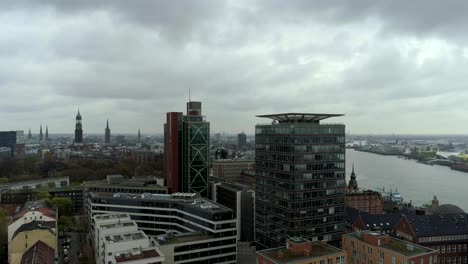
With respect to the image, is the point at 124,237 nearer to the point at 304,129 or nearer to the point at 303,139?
the point at 303,139

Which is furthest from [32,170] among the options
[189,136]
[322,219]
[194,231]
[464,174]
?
[464,174]

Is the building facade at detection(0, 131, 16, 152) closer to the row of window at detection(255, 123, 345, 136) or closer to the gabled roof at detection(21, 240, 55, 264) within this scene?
the gabled roof at detection(21, 240, 55, 264)

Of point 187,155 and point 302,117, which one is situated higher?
point 302,117

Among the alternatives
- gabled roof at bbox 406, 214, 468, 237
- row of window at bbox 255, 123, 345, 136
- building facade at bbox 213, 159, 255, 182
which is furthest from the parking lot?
building facade at bbox 213, 159, 255, 182

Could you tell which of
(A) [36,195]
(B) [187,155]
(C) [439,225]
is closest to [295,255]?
(C) [439,225]

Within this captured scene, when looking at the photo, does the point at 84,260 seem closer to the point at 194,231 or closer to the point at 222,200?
the point at 194,231

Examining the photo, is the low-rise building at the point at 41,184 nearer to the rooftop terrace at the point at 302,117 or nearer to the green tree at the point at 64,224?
the green tree at the point at 64,224

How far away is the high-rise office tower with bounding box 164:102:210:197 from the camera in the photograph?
51594 millimetres

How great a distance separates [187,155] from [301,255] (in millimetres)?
29435

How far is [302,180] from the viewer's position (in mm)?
33938

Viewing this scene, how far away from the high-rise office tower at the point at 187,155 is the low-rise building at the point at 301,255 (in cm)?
2768

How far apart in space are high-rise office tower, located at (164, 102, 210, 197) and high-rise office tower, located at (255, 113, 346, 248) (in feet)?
52.2

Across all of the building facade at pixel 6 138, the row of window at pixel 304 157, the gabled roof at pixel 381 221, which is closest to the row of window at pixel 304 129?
the row of window at pixel 304 157

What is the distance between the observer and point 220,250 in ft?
108
